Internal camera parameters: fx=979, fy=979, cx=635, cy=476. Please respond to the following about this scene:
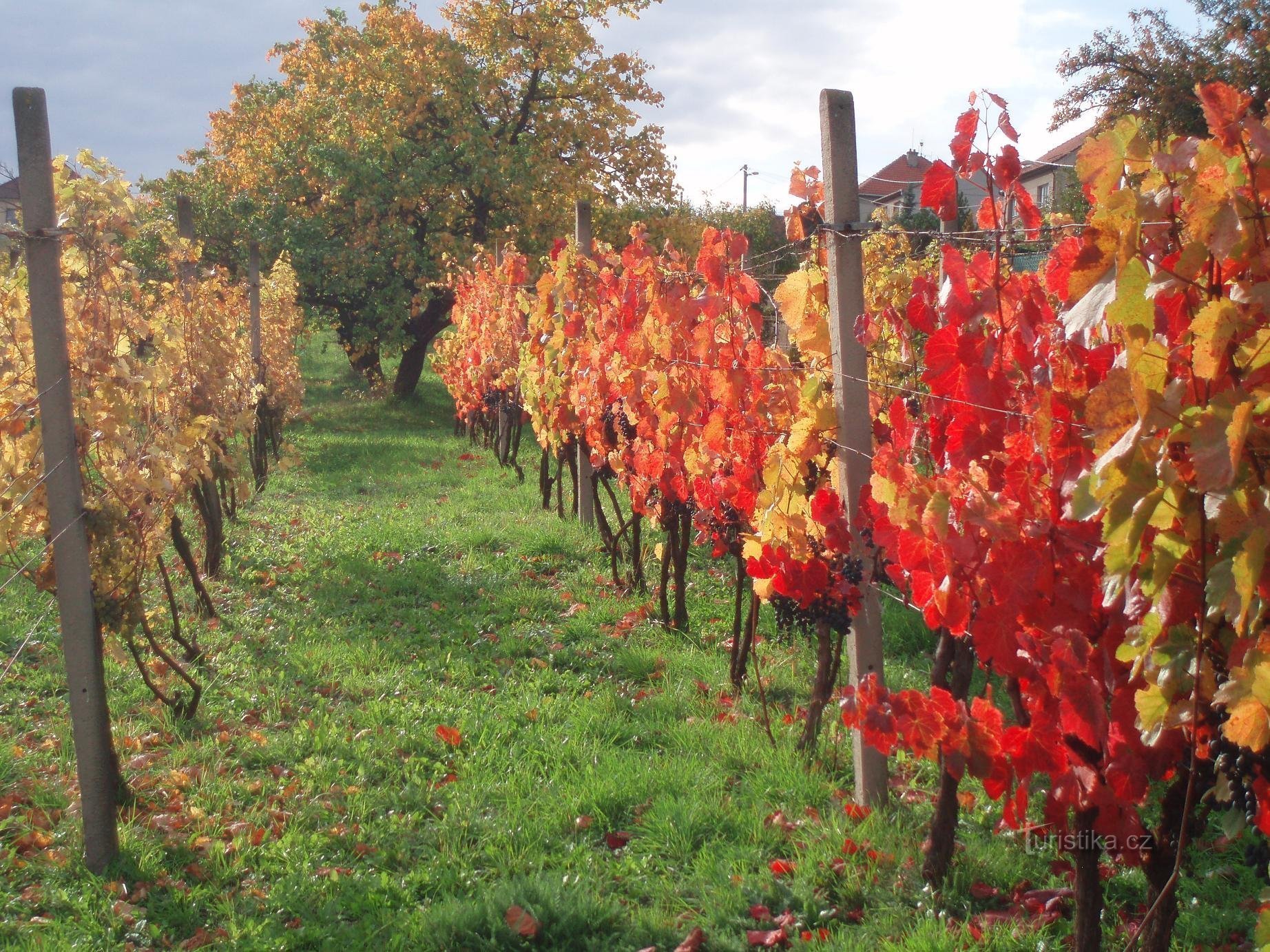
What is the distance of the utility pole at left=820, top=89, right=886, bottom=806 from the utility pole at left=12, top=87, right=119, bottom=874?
102 inches

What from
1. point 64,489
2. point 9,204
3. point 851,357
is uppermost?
point 9,204

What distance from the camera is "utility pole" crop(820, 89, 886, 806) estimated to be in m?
3.26

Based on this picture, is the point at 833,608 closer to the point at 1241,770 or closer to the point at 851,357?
the point at 851,357

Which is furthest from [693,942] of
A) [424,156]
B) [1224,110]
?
[424,156]

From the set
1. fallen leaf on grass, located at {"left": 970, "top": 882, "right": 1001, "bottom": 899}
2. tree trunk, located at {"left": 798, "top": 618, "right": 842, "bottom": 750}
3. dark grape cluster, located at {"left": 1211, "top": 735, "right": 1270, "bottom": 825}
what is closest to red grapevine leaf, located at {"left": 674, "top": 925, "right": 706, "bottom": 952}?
fallen leaf on grass, located at {"left": 970, "top": 882, "right": 1001, "bottom": 899}

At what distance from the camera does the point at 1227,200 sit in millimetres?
1500

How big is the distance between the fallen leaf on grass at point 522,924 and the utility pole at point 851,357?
125 centimetres

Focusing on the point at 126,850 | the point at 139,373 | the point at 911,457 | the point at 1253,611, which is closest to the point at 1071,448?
the point at 1253,611

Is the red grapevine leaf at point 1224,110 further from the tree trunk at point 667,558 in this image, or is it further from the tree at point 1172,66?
the tree at point 1172,66

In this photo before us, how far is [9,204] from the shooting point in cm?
380

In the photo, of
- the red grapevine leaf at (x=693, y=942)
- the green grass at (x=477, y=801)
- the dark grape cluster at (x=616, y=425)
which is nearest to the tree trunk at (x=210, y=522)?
the green grass at (x=477, y=801)

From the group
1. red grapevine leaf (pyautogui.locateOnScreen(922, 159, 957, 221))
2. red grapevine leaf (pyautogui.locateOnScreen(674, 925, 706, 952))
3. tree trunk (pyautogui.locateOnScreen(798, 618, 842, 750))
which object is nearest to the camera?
red grapevine leaf (pyautogui.locateOnScreen(922, 159, 957, 221))

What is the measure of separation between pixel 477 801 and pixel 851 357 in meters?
2.12

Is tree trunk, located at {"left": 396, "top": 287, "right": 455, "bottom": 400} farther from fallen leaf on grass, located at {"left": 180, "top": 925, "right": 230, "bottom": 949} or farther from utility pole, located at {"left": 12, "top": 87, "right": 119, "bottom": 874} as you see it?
fallen leaf on grass, located at {"left": 180, "top": 925, "right": 230, "bottom": 949}
